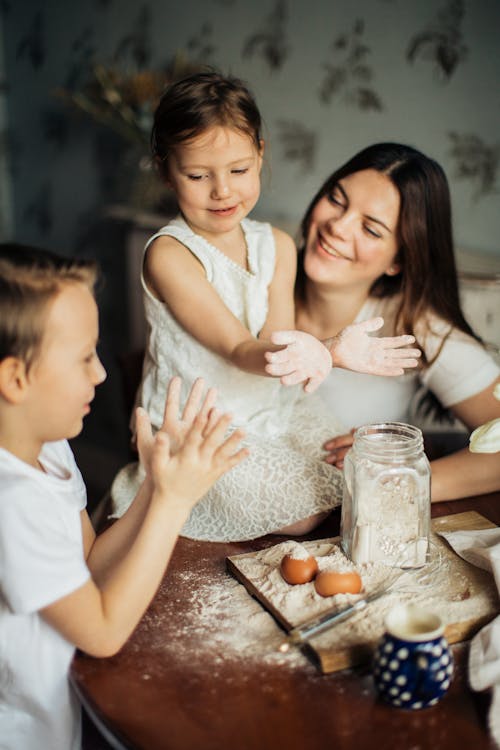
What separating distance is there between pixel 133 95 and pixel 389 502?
2.14 metres

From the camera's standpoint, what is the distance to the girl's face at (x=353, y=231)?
5.37ft

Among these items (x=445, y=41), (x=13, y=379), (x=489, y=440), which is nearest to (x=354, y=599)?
(x=489, y=440)

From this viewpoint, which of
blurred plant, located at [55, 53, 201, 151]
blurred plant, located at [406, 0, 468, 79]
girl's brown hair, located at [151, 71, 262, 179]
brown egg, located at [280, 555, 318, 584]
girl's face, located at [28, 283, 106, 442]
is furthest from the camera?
blurred plant, located at [55, 53, 201, 151]

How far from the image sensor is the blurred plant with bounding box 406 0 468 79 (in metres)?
2.14

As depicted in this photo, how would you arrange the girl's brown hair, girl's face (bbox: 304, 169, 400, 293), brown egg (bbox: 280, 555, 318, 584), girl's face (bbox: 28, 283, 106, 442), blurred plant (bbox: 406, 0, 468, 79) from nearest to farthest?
girl's face (bbox: 28, 283, 106, 442)
brown egg (bbox: 280, 555, 318, 584)
the girl's brown hair
girl's face (bbox: 304, 169, 400, 293)
blurred plant (bbox: 406, 0, 468, 79)

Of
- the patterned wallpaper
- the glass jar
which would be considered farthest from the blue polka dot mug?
the patterned wallpaper

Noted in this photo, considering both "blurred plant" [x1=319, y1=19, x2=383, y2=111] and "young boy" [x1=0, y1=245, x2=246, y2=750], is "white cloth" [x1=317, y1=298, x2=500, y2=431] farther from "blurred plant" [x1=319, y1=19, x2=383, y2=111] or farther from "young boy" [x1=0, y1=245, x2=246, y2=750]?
"blurred plant" [x1=319, y1=19, x2=383, y2=111]

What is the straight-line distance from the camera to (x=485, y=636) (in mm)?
949

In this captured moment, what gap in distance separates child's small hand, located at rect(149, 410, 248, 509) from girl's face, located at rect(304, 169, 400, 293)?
78cm

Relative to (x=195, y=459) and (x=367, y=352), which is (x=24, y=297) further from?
(x=367, y=352)

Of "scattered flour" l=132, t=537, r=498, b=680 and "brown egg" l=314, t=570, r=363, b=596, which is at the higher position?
"brown egg" l=314, t=570, r=363, b=596

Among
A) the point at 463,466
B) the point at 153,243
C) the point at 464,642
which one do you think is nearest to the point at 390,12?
the point at 153,243

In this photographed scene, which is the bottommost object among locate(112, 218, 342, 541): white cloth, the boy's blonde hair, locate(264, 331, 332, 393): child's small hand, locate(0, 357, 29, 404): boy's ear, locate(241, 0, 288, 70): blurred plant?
locate(112, 218, 342, 541): white cloth

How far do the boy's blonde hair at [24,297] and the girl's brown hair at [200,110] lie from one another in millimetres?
536
